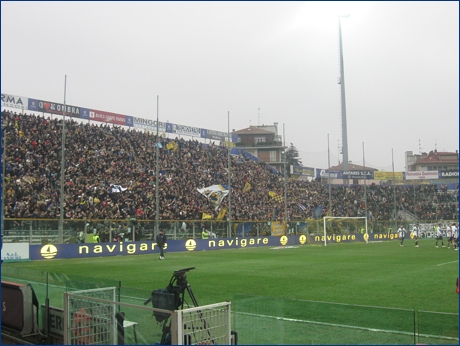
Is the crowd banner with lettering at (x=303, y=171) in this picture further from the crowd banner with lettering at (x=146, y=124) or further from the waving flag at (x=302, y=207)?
the crowd banner with lettering at (x=146, y=124)

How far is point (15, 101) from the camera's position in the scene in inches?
1506

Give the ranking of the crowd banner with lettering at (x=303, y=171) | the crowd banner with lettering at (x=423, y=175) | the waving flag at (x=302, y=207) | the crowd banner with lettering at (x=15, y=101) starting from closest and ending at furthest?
the crowd banner with lettering at (x=15, y=101), the waving flag at (x=302, y=207), the crowd banner with lettering at (x=303, y=171), the crowd banner with lettering at (x=423, y=175)

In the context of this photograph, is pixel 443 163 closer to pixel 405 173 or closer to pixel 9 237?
pixel 405 173

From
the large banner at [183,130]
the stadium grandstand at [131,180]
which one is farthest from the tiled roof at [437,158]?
the large banner at [183,130]

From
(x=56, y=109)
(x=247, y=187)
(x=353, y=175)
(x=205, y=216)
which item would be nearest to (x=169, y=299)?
(x=205, y=216)

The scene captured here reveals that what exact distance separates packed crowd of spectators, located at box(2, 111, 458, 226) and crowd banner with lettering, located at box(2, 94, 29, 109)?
139 centimetres

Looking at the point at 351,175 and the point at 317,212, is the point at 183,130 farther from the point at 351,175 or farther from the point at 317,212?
the point at 351,175

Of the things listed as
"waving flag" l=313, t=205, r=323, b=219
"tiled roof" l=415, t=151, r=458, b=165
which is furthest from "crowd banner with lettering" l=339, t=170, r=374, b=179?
"tiled roof" l=415, t=151, r=458, b=165

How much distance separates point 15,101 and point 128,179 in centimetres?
1060

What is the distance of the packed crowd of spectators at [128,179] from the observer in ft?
108

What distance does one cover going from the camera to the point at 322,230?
47.0 m

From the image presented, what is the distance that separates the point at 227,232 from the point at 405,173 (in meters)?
43.8

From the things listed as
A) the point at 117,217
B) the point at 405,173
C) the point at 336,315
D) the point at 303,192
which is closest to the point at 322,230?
the point at 303,192

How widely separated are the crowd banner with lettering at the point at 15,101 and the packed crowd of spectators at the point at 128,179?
139 cm
